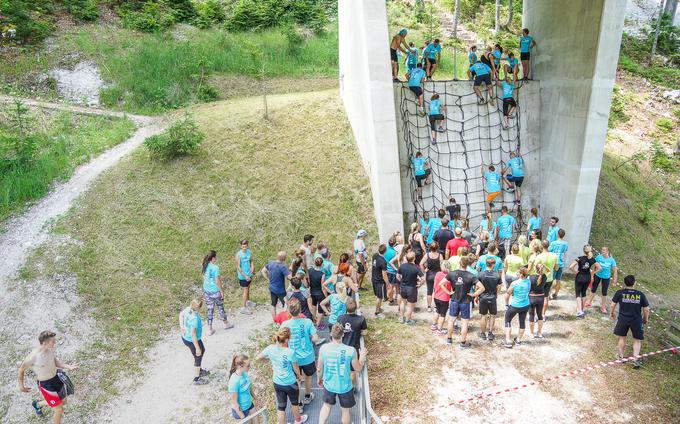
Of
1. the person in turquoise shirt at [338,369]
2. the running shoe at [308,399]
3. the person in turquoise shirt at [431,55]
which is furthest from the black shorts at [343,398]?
the person in turquoise shirt at [431,55]

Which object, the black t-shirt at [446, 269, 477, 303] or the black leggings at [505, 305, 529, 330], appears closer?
the black t-shirt at [446, 269, 477, 303]

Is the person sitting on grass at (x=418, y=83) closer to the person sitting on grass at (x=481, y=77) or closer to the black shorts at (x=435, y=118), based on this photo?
the black shorts at (x=435, y=118)

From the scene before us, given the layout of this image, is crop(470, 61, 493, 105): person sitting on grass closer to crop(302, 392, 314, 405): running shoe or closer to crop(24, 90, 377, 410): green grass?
crop(24, 90, 377, 410): green grass

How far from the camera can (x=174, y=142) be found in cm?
1292

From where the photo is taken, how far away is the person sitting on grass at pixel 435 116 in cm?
1266

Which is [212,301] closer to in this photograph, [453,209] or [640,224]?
[453,209]

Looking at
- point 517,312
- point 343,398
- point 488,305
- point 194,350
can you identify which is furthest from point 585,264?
point 194,350

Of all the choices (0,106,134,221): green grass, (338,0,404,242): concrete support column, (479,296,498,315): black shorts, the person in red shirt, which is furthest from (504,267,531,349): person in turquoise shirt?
(0,106,134,221): green grass

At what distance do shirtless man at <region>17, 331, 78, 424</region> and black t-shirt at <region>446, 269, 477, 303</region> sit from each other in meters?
5.63

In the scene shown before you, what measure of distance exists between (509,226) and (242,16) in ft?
56.6

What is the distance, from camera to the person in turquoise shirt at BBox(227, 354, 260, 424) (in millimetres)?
5484

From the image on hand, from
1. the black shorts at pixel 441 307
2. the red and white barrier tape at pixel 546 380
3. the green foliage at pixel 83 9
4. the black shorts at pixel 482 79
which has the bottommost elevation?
the red and white barrier tape at pixel 546 380

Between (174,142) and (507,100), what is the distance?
31.1 ft

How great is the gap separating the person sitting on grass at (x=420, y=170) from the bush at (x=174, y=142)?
20.2ft
